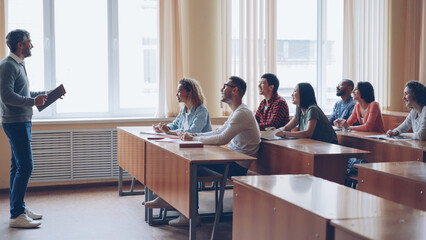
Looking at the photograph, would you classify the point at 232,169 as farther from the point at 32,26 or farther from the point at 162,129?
the point at 32,26

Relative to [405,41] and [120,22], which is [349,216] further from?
[405,41]

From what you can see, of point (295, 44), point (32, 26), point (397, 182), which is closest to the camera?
point (397, 182)

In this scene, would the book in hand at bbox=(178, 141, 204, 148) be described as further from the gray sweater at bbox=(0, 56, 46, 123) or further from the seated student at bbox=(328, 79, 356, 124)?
the seated student at bbox=(328, 79, 356, 124)

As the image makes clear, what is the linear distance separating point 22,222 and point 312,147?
2.47 meters

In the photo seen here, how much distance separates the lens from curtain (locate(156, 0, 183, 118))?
618cm

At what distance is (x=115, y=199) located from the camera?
5.47 meters

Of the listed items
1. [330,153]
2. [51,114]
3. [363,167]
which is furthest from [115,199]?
[363,167]

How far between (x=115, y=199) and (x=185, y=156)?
215cm

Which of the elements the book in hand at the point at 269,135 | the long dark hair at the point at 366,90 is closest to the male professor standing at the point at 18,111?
the book in hand at the point at 269,135

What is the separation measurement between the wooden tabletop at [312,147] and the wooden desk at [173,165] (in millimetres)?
539

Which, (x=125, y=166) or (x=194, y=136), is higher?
(x=194, y=136)

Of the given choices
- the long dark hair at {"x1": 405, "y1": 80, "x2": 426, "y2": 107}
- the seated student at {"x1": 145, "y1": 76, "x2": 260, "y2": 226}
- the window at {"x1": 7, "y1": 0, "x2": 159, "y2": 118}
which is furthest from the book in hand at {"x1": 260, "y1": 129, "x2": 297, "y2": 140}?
the window at {"x1": 7, "y1": 0, "x2": 159, "y2": 118}

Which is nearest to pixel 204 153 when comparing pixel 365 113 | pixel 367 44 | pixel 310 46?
pixel 365 113

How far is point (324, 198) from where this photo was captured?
2176 millimetres
